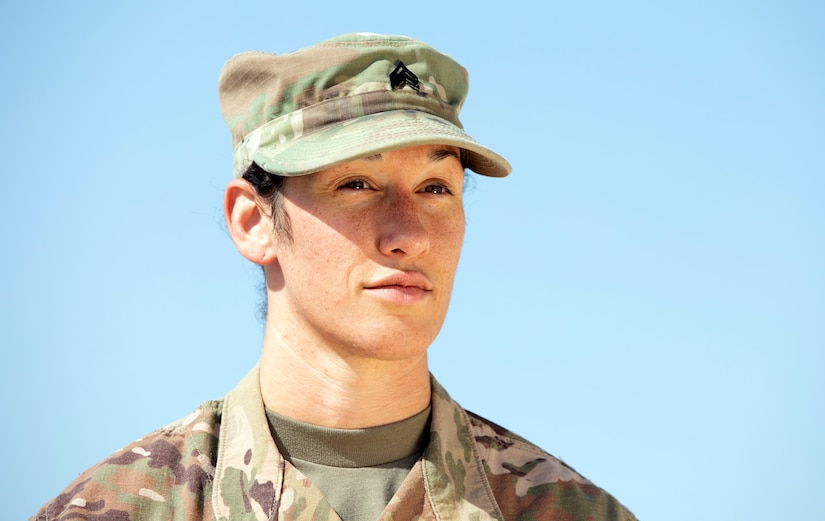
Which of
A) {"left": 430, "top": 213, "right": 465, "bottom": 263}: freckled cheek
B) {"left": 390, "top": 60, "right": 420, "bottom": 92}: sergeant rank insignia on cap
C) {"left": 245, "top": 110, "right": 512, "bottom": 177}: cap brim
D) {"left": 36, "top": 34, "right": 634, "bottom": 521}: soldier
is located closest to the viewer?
{"left": 245, "top": 110, "right": 512, "bottom": 177}: cap brim

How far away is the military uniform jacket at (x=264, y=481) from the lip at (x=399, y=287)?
0.62 meters

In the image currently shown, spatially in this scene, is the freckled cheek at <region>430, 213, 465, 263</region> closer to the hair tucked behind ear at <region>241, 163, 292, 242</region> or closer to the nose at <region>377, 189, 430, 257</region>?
the nose at <region>377, 189, 430, 257</region>

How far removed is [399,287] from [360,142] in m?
0.54

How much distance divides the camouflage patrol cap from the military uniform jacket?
944mm

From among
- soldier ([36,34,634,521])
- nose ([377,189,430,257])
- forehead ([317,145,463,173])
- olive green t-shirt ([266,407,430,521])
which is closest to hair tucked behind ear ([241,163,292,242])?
soldier ([36,34,634,521])

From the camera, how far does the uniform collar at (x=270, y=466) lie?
13.3 ft

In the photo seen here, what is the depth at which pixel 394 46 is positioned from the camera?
14.1 feet

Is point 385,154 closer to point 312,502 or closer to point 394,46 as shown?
point 394,46

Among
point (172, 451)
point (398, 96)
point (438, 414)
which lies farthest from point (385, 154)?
point (172, 451)

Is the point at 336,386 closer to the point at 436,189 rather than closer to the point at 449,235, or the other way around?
the point at 449,235

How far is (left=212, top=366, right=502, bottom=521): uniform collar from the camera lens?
4055 millimetres

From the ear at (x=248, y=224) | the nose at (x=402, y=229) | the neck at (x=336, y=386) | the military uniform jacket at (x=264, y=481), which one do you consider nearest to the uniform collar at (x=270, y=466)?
the military uniform jacket at (x=264, y=481)

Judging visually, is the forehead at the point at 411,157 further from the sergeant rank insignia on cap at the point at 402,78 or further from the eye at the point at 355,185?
the sergeant rank insignia on cap at the point at 402,78

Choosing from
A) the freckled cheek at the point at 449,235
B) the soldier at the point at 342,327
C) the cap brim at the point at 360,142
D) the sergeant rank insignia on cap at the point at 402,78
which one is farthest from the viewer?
the sergeant rank insignia on cap at the point at 402,78
